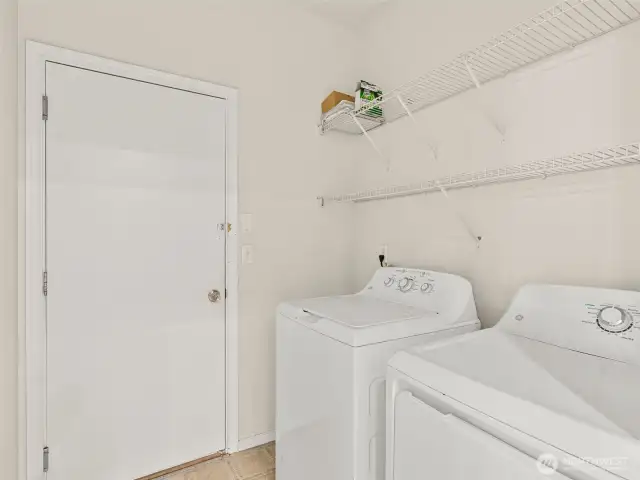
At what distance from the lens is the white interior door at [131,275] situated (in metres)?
1.63

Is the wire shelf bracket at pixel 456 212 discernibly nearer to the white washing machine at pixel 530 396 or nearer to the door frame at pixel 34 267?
the white washing machine at pixel 530 396

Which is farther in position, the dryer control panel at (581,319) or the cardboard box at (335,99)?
the cardboard box at (335,99)

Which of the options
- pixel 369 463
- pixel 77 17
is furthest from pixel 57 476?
pixel 77 17

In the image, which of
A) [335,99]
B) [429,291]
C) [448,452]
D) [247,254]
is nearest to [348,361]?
[448,452]

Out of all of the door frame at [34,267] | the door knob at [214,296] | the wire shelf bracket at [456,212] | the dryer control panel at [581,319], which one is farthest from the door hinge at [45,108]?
the dryer control panel at [581,319]

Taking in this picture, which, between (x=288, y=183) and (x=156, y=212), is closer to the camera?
(x=156, y=212)

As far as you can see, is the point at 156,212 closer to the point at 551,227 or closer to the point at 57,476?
the point at 57,476

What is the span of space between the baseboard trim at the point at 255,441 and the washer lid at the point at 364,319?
96 centimetres

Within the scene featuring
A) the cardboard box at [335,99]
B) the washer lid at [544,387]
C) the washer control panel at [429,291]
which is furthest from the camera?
the cardboard box at [335,99]

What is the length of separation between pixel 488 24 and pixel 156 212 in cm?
186

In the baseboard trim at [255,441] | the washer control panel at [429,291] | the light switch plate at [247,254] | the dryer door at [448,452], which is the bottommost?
the baseboard trim at [255,441]

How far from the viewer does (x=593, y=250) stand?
128cm

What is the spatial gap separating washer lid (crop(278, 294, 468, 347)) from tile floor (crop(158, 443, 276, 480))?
96 cm

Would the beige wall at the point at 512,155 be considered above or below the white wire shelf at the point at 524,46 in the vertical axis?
below
